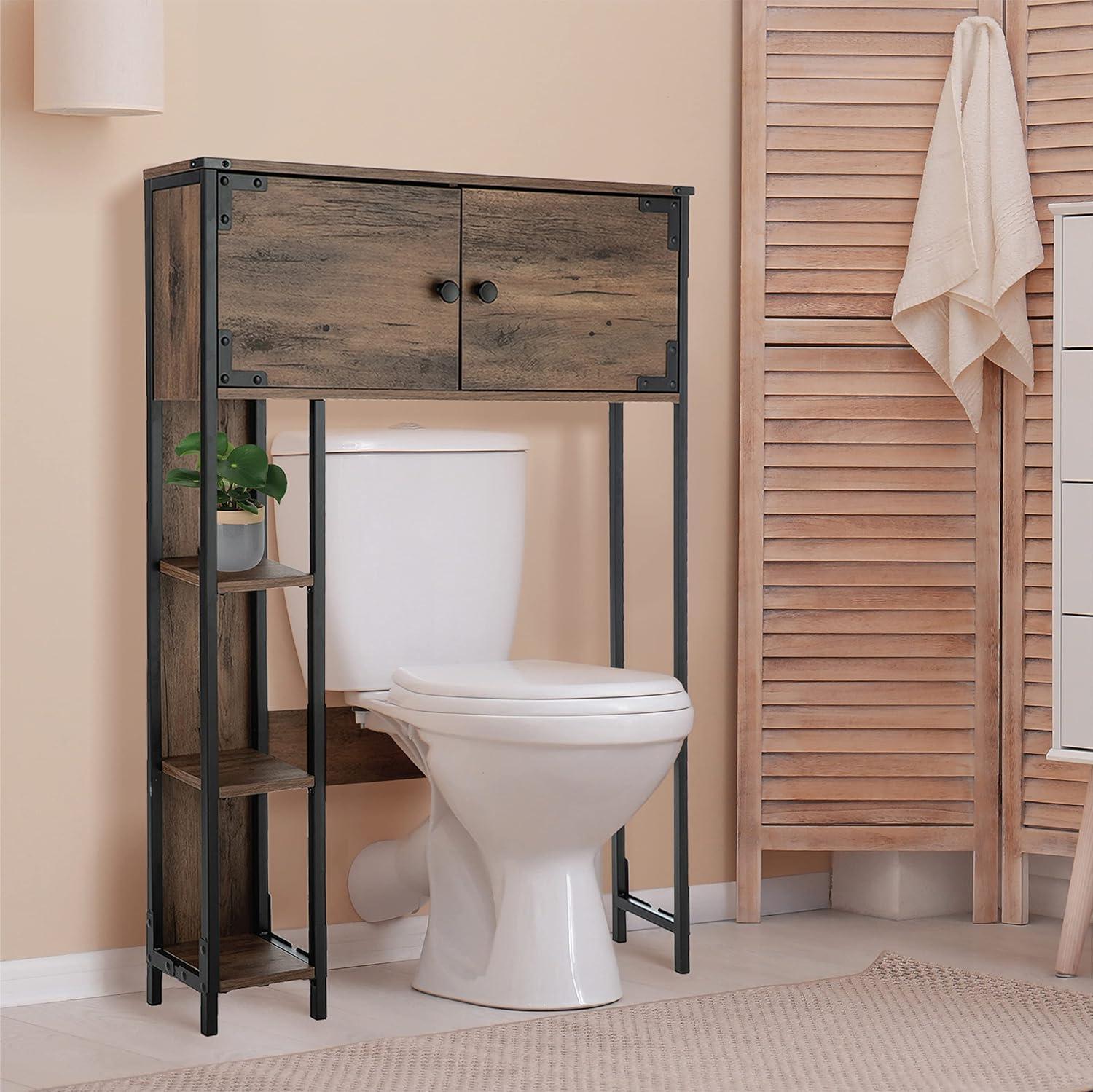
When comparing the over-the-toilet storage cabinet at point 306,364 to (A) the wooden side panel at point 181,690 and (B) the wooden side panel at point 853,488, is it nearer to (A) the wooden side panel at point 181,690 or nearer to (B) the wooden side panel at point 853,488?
(A) the wooden side panel at point 181,690

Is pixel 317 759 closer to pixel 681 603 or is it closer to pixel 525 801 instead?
pixel 525 801

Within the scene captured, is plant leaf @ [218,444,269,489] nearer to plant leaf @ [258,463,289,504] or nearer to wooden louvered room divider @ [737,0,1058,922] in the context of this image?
plant leaf @ [258,463,289,504]

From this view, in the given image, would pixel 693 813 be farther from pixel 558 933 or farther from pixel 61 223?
pixel 61 223

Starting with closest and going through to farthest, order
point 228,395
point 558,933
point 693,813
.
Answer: point 228,395 < point 558,933 < point 693,813

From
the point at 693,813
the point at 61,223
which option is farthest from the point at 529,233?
the point at 693,813

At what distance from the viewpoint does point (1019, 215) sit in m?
2.71

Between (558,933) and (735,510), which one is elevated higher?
(735,510)

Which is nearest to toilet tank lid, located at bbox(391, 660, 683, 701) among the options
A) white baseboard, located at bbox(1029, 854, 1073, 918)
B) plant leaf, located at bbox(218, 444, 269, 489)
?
plant leaf, located at bbox(218, 444, 269, 489)

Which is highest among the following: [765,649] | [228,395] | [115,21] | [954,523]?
[115,21]

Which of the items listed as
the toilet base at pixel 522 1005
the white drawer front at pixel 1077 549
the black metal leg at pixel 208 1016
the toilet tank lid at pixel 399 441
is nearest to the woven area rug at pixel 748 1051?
the toilet base at pixel 522 1005

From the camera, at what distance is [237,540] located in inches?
90.4

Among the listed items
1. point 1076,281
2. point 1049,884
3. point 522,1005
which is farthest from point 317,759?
point 1049,884

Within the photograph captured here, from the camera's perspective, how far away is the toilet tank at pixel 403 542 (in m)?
2.46

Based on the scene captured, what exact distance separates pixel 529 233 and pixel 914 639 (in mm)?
995
